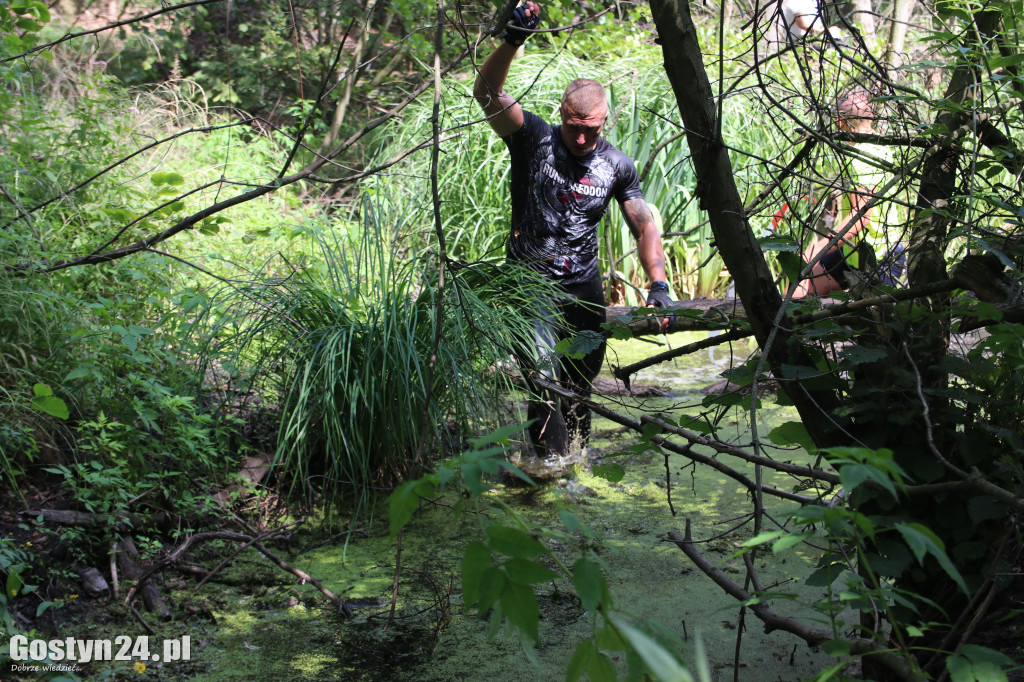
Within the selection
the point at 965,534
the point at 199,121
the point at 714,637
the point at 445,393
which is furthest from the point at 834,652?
the point at 199,121

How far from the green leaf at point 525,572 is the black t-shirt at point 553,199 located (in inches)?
92.5

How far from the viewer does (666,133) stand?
17.8 feet

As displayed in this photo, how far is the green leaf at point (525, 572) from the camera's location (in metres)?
0.87

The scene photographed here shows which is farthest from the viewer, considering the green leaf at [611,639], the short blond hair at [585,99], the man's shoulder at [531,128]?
the man's shoulder at [531,128]

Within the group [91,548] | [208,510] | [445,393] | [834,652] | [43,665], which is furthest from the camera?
[445,393]

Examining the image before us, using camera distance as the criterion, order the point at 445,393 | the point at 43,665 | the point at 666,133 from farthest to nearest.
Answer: the point at 666,133 → the point at 445,393 → the point at 43,665

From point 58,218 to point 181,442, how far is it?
68.2 inches

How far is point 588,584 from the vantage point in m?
0.88

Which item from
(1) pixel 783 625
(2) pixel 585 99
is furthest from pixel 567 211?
(1) pixel 783 625

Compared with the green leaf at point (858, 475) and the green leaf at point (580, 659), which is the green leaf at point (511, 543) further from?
the green leaf at point (858, 475)

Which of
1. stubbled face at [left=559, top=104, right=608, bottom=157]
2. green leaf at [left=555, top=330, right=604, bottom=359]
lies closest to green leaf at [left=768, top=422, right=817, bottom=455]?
green leaf at [left=555, top=330, right=604, bottom=359]

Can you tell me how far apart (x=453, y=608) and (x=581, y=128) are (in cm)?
191

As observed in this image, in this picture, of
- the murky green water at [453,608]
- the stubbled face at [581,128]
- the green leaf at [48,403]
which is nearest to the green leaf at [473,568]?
the murky green water at [453,608]

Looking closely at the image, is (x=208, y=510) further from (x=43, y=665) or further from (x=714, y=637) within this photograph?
(x=714, y=637)
